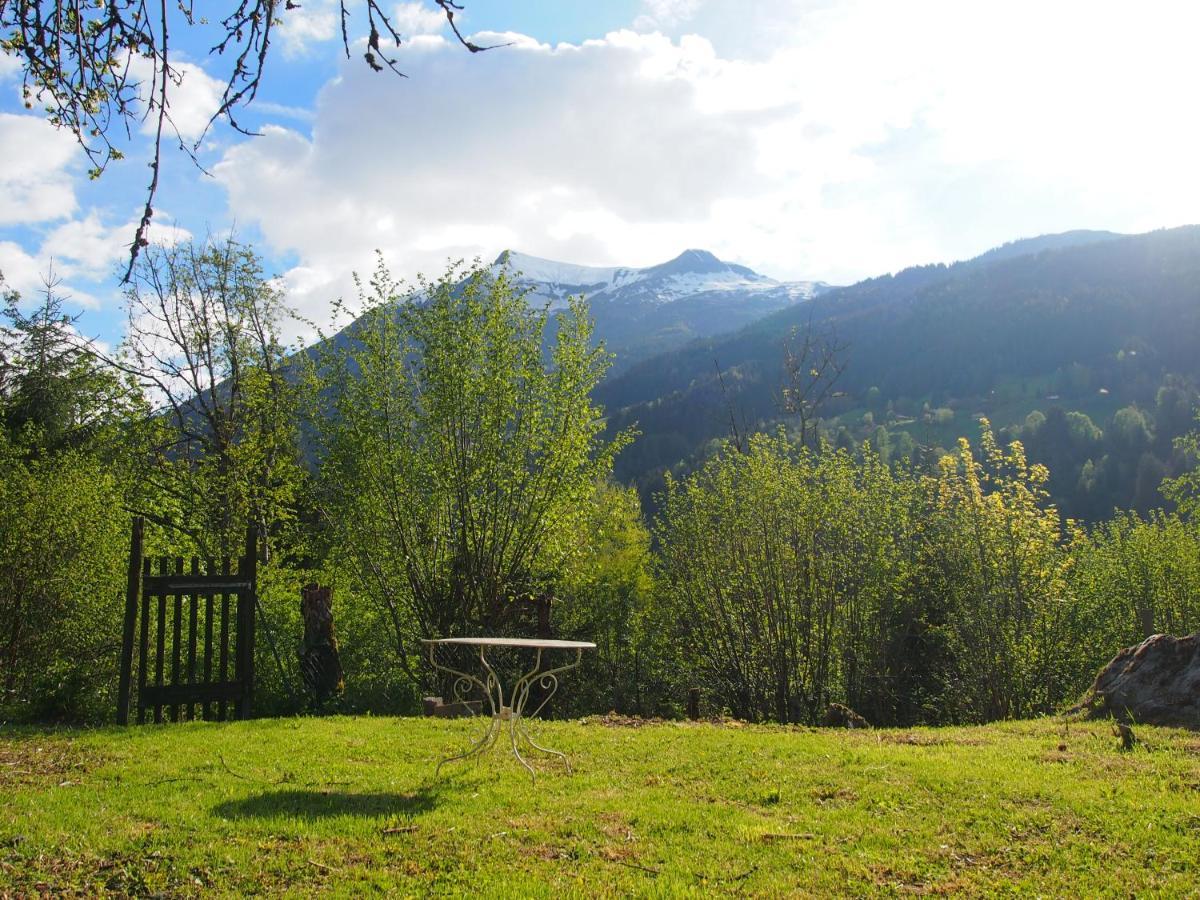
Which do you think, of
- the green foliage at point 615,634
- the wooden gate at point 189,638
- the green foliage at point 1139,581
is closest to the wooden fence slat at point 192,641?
the wooden gate at point 189,638

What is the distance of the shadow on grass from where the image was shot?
5.88 meters

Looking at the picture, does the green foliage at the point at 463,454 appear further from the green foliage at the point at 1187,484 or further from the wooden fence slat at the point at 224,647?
the green foliage at the point at 1187,484

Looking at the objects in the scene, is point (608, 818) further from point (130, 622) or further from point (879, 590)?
point (879, 590)

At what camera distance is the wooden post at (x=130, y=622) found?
10141 millimetres

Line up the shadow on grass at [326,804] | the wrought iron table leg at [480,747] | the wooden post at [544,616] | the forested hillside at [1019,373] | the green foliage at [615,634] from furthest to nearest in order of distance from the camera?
the forested hillside at [1019,373] < the green foliage at [615,634] < the wooden post at [544,616] < the wrought iron table leg at [480,747] < the shadow on grass at [326,804]

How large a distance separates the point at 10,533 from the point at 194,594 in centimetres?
556

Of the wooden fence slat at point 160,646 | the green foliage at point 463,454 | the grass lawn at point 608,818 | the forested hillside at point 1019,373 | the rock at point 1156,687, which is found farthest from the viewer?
the forested hillside at point 1019,373

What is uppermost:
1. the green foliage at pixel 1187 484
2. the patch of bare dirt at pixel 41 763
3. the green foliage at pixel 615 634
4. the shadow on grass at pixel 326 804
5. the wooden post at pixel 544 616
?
the green foliage at pixel 1187 484

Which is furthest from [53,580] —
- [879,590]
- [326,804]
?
[879,590]

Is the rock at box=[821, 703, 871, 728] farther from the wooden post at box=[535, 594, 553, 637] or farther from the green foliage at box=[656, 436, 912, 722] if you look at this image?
the wooden post at box=[535, 594, 553, 637]

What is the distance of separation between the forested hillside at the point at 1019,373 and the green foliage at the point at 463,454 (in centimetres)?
7164

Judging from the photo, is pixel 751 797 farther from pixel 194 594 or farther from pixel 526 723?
→ pixel 194 594

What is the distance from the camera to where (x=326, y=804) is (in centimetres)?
620

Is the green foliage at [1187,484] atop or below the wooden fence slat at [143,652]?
atop
